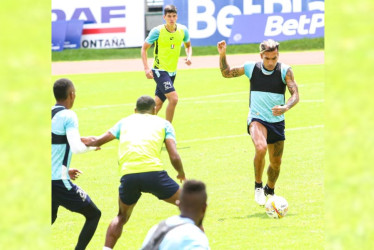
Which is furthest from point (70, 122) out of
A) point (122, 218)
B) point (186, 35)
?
point (186, 35)

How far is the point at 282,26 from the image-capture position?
36.7 m

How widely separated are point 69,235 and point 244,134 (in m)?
8.54

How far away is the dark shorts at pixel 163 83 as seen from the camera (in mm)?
17062

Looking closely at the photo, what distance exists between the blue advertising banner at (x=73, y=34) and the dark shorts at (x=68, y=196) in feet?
105

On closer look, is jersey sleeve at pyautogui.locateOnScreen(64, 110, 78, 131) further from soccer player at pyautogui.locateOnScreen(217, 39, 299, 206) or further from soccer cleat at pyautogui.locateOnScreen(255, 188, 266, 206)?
soccer cleat at pyautogui.locateOnScreen(255, 188, 266, 206)

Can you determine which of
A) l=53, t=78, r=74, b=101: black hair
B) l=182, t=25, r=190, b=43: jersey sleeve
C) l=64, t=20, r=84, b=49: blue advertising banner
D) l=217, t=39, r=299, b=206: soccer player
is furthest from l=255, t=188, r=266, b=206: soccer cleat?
l=64, t=20, r=84, b=49: blue advertising banner

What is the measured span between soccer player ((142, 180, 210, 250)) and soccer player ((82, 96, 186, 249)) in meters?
2.44

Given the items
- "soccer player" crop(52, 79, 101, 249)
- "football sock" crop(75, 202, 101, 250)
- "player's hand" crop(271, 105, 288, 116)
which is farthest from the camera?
"player's hand" crop(271, 105, 288, 116)

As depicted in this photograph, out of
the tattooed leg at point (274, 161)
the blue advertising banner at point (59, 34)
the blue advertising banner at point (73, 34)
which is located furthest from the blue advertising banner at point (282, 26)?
the tattooed leg at point (274, 161)

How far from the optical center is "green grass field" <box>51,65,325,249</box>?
10008mm

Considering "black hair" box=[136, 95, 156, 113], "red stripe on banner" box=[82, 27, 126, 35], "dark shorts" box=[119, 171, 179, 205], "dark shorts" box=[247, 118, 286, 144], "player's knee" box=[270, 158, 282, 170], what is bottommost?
"red stripe on banner" box=[82, 27, 126, 35]

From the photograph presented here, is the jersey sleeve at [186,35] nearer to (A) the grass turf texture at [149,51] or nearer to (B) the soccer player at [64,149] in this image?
(B) the soccer player at [64,149]

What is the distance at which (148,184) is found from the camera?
27.0ft

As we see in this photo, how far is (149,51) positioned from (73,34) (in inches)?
159
